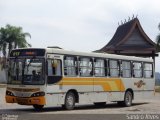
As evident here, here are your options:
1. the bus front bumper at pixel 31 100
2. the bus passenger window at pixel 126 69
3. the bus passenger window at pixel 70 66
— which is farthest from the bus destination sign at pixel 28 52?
the bus passenger window at pixel 126 69

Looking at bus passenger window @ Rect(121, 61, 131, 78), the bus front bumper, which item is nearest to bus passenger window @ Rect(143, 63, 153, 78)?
bus passenger window @ Rect(121, 61, 131, 78)

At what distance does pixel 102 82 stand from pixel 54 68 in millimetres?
3846

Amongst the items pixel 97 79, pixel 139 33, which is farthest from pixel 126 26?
pixel 97 79

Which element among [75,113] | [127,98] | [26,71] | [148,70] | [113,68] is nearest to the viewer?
[75,113]

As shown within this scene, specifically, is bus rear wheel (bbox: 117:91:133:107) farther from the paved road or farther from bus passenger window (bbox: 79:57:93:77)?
bus passenger window (bbox: 79:57:93:77)

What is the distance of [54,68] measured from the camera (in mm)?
20141

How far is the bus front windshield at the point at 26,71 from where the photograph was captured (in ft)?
64.4

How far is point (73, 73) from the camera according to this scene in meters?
21.3

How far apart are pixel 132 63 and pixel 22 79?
787cm

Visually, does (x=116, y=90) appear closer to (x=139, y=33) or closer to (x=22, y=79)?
(x=22, y=79)

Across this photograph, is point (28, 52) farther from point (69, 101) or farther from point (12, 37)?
point (12, 37)

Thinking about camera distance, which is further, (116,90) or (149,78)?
Answer: (149,78)

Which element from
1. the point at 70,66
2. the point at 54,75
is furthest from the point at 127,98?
the point at 54,75

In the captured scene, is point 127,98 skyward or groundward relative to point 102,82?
groundward
